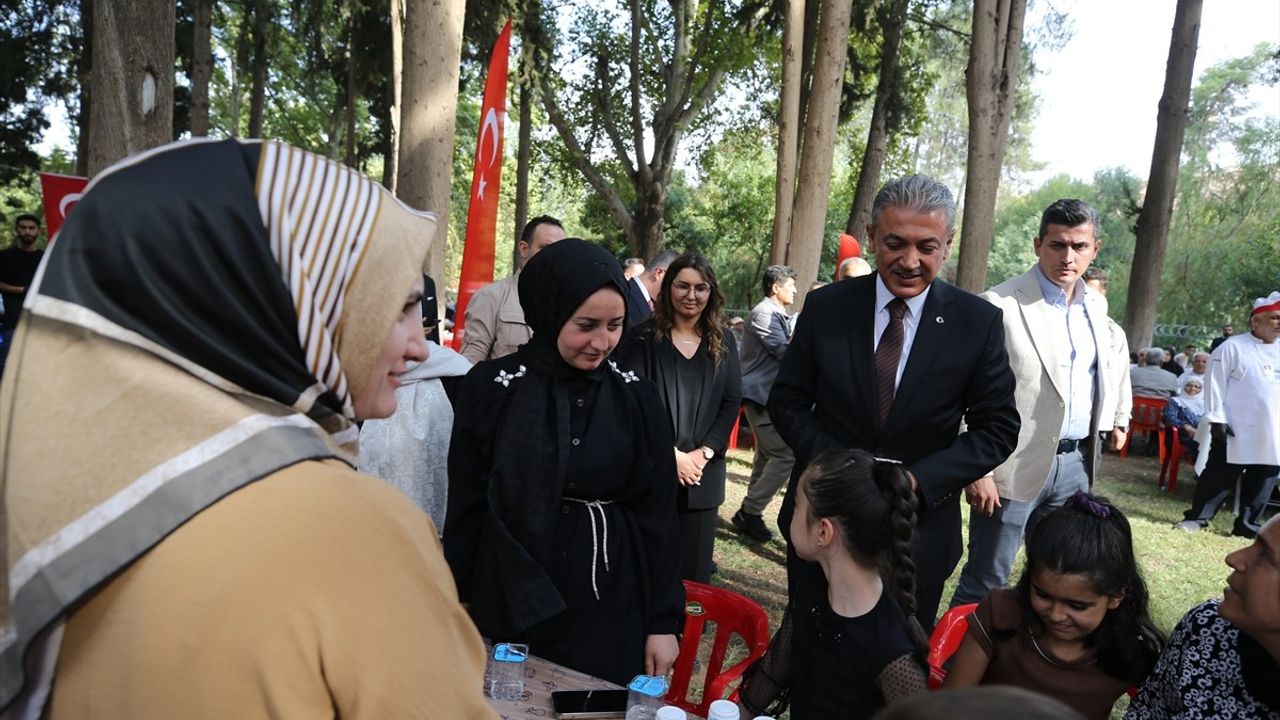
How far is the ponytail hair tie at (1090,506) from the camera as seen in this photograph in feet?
7.93

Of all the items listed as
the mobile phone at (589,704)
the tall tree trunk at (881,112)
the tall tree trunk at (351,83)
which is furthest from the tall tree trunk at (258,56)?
the mobile phone at (589,704)

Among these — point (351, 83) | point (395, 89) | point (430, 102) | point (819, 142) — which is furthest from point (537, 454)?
point (351, 83)

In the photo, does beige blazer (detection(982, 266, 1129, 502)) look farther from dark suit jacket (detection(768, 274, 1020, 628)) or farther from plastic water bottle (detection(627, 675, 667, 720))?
plastic water bottle (detection(627, 675, 667, 720))

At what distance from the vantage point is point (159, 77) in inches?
247

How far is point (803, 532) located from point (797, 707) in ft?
1.64

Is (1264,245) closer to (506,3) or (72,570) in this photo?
(506,3)

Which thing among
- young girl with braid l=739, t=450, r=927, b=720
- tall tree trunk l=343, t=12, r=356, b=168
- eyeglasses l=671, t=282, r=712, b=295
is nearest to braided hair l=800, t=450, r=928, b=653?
young girl with braid l=739, t=450, r=927, b=720

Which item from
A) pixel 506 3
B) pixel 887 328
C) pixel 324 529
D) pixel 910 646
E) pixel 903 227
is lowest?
pixel 910 646

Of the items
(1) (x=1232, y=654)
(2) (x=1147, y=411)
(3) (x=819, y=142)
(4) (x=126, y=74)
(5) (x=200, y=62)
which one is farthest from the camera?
(5) (x=200, y=62)

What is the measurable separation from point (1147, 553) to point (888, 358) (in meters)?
5.24

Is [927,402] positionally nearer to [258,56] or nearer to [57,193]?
[57,193]

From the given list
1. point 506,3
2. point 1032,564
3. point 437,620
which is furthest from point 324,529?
point 506,3

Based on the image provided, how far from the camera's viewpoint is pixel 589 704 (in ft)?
6.57

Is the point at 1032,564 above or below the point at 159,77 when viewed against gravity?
below
